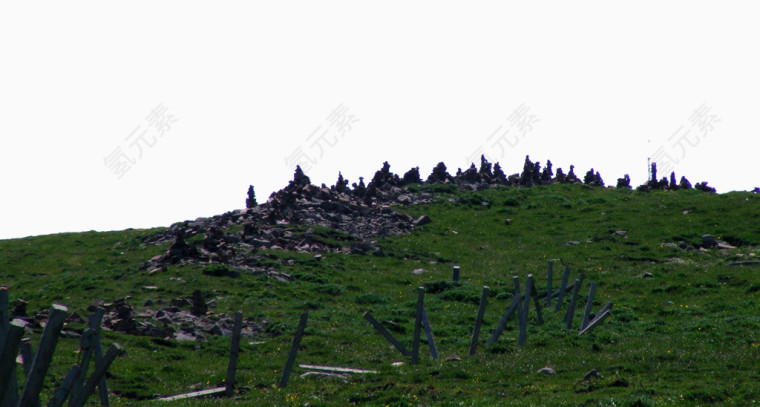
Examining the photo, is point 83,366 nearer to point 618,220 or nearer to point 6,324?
point 6,324

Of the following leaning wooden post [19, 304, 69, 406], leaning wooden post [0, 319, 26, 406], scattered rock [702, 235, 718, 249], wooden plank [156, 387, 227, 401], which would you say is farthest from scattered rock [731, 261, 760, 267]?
leaning wooden post [0, 319, 26, 406]

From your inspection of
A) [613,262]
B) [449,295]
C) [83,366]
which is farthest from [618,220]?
[83,366]

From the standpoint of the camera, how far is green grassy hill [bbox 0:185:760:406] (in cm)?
1736

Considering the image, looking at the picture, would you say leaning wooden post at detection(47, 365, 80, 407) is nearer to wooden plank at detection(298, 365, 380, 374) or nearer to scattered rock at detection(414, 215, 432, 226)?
wooden plank at detection(298, 365, 380, 374)

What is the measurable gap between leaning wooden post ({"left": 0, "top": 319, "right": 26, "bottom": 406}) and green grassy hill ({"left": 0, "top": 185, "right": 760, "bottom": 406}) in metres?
8.63

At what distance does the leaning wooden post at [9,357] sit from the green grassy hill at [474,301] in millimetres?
8632

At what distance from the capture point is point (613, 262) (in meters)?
41.7

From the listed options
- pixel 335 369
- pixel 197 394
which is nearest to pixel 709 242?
pixel 335 369

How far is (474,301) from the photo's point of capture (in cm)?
3400

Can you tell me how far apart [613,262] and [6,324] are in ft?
125

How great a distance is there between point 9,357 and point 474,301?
27.9 m

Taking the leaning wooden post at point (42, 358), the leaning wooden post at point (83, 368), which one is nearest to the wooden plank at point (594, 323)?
the leaning wooden post at point (83, 368)

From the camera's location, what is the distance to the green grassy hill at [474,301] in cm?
1736

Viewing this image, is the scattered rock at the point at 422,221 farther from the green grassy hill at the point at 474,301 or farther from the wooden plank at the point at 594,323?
the wooden plank at the point at 594,323
